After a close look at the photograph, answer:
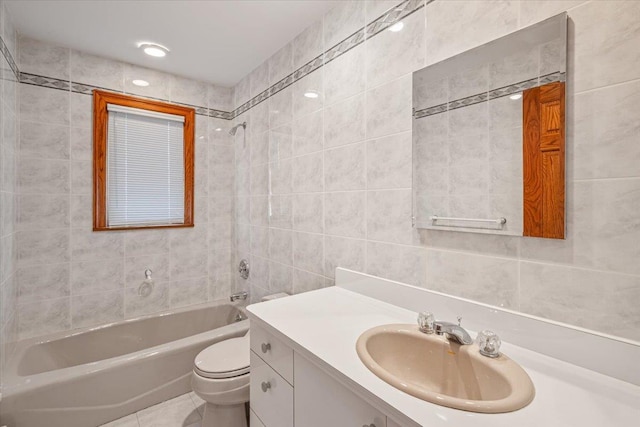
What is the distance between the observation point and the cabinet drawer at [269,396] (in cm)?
106

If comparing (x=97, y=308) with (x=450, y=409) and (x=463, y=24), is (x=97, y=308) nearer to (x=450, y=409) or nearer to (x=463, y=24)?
(x=450, y=409)

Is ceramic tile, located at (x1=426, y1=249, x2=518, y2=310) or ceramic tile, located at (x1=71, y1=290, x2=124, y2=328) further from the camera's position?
ceramic tile, located at (x1=71, y1=290, x2=124, y2=328)

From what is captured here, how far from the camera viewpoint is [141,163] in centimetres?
250

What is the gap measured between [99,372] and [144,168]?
5.13 ft

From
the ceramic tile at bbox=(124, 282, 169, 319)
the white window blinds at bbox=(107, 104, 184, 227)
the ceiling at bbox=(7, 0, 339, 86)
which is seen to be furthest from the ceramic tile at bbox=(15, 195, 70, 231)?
the ceiling at bbox=(7, 0, 339, 86)

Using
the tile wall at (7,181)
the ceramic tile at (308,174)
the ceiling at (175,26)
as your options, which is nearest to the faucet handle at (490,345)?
the ceramic tile at (308,174)

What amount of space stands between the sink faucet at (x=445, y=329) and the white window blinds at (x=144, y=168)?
7.83ft

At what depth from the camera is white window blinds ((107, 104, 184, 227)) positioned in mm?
2381

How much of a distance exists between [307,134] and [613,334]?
1637mm

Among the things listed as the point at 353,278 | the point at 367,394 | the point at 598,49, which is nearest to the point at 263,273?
the point at 353,278

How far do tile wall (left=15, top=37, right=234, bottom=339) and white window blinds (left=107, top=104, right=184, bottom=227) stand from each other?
0.44ft

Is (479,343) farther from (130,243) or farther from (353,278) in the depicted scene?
(130,243)

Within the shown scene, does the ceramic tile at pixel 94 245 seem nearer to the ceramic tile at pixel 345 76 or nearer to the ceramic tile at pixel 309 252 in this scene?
the ceramic tile at pixel 309 252

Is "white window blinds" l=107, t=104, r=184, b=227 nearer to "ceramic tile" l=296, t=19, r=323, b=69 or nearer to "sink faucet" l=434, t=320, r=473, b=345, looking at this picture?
"ceramic tile" l=296, t=19, r=323, b=69
